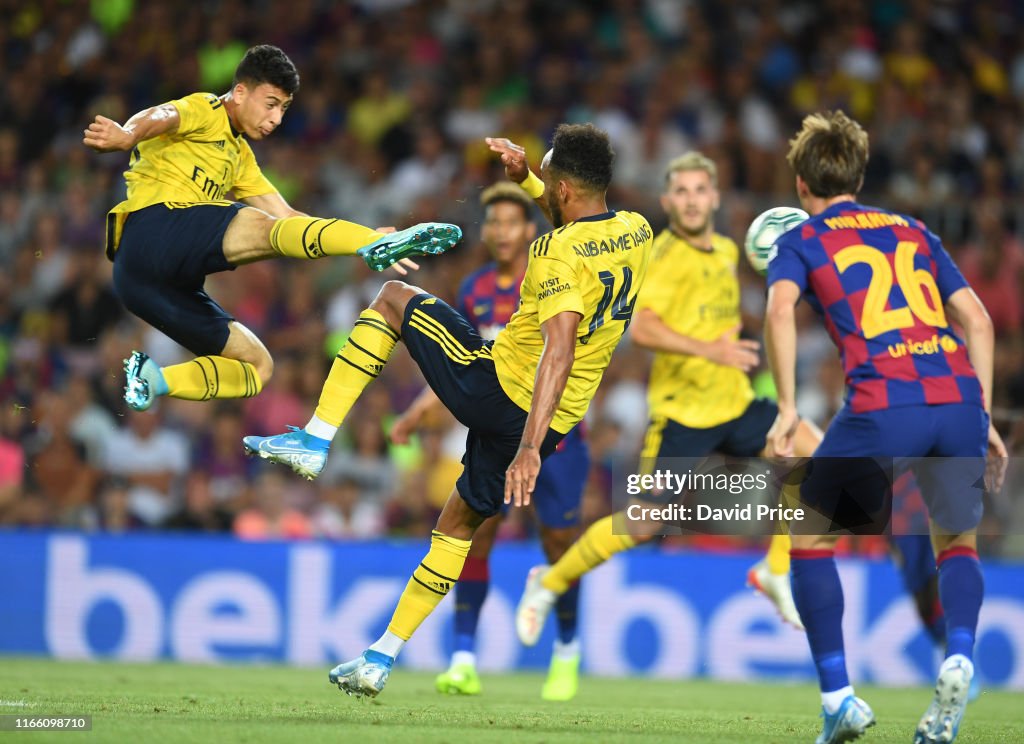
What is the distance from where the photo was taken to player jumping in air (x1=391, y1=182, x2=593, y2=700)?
8938mm

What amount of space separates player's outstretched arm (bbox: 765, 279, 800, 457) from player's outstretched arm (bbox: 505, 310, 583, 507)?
2.97 ft

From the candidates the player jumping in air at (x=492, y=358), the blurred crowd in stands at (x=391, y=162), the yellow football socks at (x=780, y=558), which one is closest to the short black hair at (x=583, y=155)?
the player jumping in air at (x=492, y=358)

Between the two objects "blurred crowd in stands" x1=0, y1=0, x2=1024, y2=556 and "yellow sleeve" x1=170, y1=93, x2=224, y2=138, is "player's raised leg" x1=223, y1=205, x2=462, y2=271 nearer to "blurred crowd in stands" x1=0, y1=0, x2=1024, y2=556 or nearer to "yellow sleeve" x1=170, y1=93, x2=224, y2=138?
"yellow sleeve" x1=170, y1=93, x2=224, y2=138

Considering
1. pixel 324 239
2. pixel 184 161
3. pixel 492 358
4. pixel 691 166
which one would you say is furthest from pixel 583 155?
pixel 691 166

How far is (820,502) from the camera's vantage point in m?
5.87

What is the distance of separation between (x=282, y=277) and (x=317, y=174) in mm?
1341

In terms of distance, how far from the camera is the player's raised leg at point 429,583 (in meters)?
6.49

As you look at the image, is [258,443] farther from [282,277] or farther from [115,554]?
[282,277]

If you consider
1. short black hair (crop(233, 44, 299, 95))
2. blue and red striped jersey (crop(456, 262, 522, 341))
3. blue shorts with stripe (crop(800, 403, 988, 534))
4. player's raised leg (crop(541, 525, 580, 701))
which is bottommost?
player's raised leg (crop(541, 525, 580, 701))

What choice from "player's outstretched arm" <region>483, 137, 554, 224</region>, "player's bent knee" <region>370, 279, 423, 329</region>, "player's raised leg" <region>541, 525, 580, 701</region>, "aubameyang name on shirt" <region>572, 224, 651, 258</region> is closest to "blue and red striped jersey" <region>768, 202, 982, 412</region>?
"aubameyang name on shirt" <region>572, 224, 651, 258</region>

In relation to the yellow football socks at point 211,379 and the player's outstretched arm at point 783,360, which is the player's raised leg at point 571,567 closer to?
the yellow football socks at point 211,379

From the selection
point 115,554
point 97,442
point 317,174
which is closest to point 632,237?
point 115,554

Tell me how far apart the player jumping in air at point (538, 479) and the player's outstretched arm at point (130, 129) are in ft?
8.32

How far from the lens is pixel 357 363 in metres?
6.81
